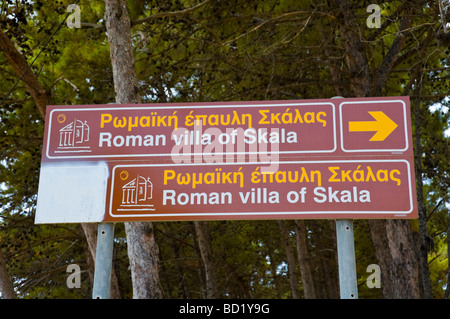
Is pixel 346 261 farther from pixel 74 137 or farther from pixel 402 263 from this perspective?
pixel 402 263

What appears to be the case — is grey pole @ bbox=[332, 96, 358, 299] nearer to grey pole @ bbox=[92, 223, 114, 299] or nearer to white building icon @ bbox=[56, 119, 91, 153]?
grey pole @ bbox=[92, 223, 114, 299]

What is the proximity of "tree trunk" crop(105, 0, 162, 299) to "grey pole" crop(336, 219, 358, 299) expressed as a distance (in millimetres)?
3143

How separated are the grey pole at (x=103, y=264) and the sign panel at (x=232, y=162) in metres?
0.11

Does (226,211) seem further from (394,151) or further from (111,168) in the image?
(394,151)

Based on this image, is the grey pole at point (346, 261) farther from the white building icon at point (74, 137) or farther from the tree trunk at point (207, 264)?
the tree trunk at point (207, 264)

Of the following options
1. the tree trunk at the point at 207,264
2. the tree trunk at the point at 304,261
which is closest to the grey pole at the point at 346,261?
the tree trunk at the point at 207,264

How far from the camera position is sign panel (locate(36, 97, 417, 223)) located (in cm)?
339

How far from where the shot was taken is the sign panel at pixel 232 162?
3389 mm

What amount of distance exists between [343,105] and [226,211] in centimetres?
103

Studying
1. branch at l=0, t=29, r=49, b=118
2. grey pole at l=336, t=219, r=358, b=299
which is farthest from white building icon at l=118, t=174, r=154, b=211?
branch at l=0, t=29, r=49, b=118

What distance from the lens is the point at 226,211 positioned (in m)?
3.38

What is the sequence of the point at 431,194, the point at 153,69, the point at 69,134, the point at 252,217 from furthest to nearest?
the point at 431,194 < the point at 153,69 < the point at 69,134 < the point at 252,217

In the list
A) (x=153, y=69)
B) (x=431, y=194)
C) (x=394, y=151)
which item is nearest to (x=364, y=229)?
(x=431, y=194)

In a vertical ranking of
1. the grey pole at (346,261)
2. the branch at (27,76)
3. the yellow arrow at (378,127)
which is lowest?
the grey pole at (346,261)
